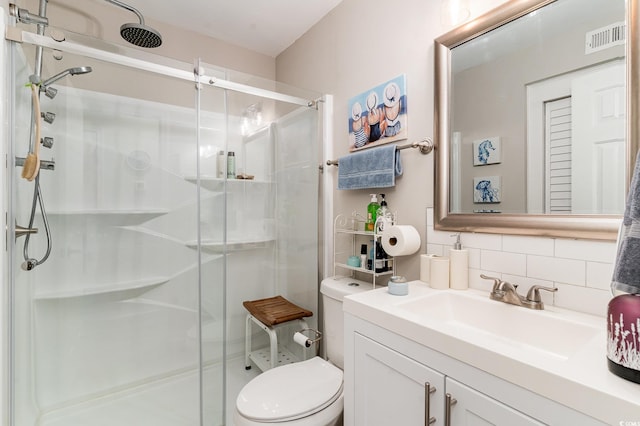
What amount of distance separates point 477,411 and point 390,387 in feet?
→ 0.87

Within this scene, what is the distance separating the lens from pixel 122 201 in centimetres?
158

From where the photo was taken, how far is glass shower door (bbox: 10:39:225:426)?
1437 millimetres

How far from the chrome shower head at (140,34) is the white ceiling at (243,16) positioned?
0.36 m

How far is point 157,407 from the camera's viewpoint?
63.8 inches

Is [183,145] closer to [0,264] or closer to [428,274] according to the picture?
[0,264]

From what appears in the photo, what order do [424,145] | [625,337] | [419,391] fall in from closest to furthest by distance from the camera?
[625,337]
[419,391]
[424,145]

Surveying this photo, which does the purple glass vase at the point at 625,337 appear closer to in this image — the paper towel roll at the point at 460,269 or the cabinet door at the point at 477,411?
the cabinet door at the point at 477,411

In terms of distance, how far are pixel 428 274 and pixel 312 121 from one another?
1.24m

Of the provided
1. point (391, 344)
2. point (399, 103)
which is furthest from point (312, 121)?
point (391, 344)

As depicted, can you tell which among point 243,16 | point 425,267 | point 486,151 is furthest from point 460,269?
point 243,16

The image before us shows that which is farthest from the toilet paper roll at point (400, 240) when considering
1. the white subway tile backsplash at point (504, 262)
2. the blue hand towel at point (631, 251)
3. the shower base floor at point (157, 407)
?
the shower base floor at point (157, 407)

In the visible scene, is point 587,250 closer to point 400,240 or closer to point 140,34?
point 400,240

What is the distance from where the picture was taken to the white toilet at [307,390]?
1.11 meters

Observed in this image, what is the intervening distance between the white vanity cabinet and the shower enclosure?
99cm
